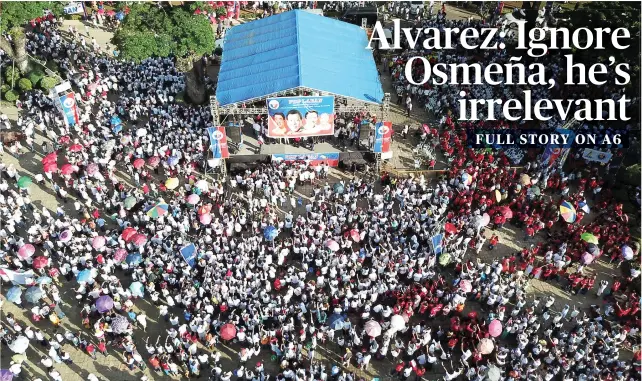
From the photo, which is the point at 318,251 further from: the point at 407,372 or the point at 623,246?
the point at 623,246

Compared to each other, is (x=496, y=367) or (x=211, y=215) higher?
(x=211, y=215)

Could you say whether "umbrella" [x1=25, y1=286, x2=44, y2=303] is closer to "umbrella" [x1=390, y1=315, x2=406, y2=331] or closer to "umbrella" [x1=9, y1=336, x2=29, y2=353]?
"umbrella" [x1=9, y1=336, x2=29, y2=353]

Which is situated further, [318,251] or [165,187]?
[165,187]

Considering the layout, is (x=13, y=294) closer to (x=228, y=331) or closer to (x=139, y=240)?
(x=139, y=240)

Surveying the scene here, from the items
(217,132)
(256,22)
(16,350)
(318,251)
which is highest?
(256,22)

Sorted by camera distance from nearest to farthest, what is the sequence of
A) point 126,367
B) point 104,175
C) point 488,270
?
point 126,367
point 488,270
point 104,175

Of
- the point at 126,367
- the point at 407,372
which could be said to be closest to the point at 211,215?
the point at 126,367

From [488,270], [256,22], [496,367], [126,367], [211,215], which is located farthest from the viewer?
[256,22]
